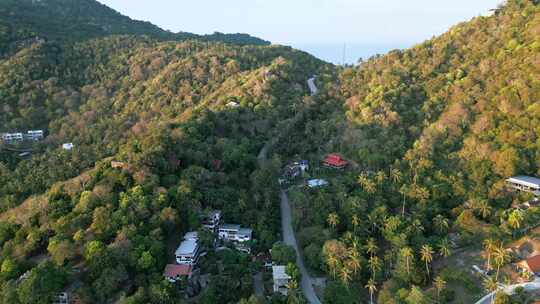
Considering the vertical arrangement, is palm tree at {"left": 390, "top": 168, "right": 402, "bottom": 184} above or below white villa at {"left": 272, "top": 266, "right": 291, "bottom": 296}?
above

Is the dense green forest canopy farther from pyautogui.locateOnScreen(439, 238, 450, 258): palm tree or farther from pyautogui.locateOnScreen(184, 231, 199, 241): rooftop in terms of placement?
pyautogui.locateOnScreen(184, 231, 199, 241): rooftop

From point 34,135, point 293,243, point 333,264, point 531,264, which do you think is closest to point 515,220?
point 531,264

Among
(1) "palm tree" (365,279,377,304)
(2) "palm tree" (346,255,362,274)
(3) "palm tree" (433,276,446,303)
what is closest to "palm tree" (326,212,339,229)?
(2) "palm tree" (346,255,362,274)

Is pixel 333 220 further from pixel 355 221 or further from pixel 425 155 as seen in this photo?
pixel 425 155

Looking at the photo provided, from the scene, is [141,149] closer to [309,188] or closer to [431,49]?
[309,188]

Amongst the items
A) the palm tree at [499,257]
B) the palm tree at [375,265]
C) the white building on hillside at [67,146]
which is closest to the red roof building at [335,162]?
the palm tree at [375,265]

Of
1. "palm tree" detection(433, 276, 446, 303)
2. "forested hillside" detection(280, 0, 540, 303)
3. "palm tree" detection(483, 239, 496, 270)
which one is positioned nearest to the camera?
"palm tree" detection(433, 276, 446, 303)

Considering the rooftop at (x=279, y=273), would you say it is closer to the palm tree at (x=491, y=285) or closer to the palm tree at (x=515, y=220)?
the palm tree at (x=491, y=285)
